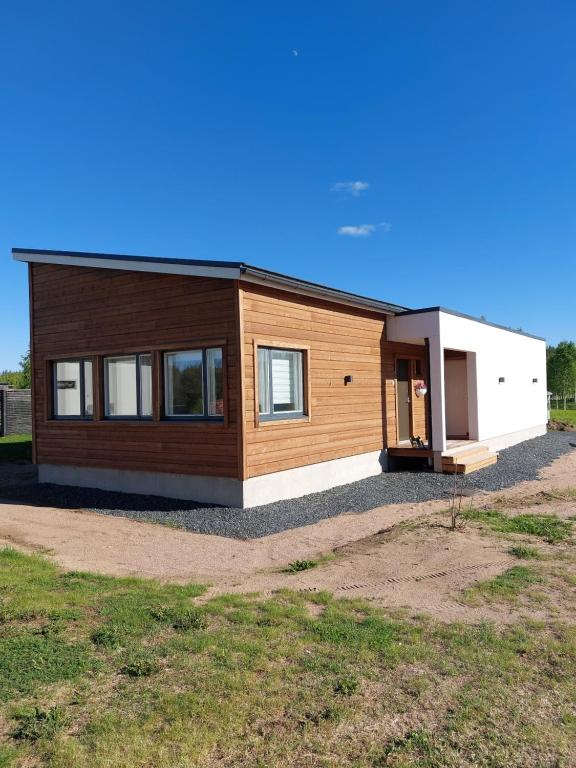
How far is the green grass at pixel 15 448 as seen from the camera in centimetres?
1720

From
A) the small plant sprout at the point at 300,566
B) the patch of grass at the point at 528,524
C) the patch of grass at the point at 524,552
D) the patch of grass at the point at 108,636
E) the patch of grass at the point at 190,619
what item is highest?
the patch of grass at the point at 108,636

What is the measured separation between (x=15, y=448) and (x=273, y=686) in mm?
18727

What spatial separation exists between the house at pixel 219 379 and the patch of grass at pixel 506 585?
184 inches

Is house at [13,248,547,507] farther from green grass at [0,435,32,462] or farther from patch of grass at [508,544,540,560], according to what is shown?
green grass at [0,435,32,462]

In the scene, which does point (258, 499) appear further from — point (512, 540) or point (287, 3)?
point (287, 3)

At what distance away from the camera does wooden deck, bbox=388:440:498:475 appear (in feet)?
41.5

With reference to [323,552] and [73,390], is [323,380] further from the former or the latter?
[73,390]

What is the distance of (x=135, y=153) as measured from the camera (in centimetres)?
1537

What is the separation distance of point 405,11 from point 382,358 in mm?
7685

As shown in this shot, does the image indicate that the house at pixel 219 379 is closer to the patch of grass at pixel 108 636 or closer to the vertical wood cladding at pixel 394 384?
the vertical wood cladding at pixel 394 384

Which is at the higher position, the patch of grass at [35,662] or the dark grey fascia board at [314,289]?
the dark grey fascia board at [314,289]

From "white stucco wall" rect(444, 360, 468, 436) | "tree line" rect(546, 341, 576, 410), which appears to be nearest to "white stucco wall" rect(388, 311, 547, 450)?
"white stucco wall" rect(444, 360, 468, 436)

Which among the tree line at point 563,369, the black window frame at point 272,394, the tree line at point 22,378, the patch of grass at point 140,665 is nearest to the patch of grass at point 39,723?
the patch of grass at point 140,665

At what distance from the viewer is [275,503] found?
960cm
